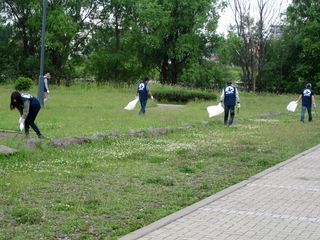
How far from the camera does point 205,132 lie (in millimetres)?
18344

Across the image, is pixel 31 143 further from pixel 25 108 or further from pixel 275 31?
pixel 275 31

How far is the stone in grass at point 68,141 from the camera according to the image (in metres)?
12.6

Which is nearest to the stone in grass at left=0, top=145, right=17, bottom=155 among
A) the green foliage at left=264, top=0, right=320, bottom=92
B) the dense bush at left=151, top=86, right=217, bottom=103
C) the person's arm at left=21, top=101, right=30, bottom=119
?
the person's arm at left=21, top=101, right=30, bottom=119

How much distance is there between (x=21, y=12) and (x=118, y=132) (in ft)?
152

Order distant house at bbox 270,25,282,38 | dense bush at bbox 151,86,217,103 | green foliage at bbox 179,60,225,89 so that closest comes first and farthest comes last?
dense bush at bbox 151,86,217,103, green foliage at bbox 179,60,225,89, distant house at bbox 270,25,282,38

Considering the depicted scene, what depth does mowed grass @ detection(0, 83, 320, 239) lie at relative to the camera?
6.55m

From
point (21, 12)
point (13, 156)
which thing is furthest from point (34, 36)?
point (13, 156)

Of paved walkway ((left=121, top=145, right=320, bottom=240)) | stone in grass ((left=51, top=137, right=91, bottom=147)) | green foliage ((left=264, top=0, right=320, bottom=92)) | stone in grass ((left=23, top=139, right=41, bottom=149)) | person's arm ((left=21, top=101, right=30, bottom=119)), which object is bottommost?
paved walkway ((left=121, top=145, right=320, bottom=240))

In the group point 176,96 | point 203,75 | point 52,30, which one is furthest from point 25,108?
point 203,75

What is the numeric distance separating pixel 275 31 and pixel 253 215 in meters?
62.0

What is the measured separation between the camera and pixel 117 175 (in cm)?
978

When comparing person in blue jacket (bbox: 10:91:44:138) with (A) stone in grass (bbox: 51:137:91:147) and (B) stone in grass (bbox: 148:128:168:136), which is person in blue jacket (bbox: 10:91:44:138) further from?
(B) stone in grass (bbox: 148:128:168:136)

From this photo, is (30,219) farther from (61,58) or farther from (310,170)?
(61,58)

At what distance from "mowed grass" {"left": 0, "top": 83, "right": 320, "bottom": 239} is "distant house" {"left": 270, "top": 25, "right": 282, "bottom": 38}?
155 feet
